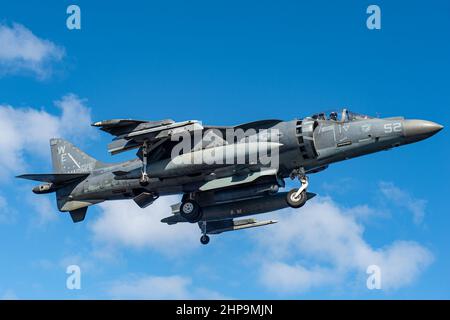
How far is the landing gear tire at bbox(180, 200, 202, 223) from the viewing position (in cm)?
2780

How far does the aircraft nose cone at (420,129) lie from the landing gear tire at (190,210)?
916 cm

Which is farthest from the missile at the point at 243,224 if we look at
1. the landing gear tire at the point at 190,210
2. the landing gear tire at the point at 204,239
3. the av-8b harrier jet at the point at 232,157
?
the landing gear tire at the point at 190,210

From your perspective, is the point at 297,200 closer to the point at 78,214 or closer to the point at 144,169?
the point at 144,169

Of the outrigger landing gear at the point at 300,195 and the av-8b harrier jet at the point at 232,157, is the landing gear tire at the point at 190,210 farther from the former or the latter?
the outrigger landing gear at the point at 300,195

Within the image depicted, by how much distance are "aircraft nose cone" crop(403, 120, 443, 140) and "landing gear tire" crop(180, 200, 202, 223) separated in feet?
30.0

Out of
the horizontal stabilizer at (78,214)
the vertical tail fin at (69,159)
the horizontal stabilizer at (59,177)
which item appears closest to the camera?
the horizontal stabilizer at (59,177)

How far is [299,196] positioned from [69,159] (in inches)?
466

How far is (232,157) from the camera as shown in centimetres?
2505

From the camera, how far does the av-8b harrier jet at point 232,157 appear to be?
24703 millimetres

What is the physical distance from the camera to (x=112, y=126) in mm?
25500

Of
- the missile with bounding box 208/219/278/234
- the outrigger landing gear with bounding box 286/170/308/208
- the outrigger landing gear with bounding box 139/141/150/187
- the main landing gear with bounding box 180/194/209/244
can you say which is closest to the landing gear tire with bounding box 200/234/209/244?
the missile with bounding box 208/219/278/234

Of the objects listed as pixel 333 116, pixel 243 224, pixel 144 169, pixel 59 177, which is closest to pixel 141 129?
pixel 144 169

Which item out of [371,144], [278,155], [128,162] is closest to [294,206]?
[278,155]
